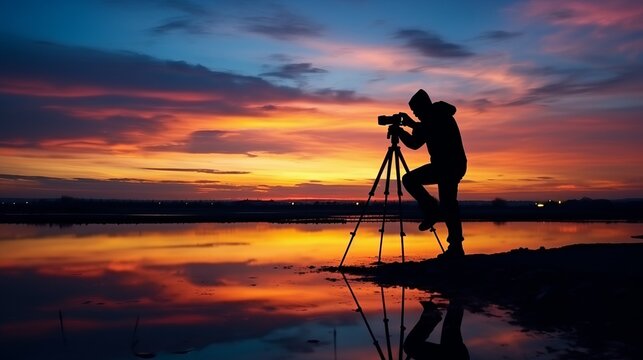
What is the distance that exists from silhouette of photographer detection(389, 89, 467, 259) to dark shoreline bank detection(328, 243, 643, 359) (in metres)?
0.76

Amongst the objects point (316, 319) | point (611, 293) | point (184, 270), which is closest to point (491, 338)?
point (316, 319)

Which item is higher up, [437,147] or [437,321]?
[437,147]

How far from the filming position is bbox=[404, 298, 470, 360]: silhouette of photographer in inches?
211

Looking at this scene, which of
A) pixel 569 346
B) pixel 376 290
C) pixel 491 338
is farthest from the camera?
pixel 376 290

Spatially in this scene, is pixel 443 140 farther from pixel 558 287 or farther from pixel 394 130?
pixel 558 287

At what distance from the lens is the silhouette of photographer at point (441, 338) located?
17.6ft

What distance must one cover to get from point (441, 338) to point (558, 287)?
2905 millimetres

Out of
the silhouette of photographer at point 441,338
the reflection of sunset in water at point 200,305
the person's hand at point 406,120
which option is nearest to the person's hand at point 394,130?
the person's hand at point 406,120

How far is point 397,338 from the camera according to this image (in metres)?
6.08

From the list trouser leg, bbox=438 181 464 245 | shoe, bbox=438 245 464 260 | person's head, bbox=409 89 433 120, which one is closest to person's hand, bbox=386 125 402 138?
person's head, bbox=409 89 433 120

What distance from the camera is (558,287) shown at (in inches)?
317

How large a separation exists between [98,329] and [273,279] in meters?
4.40

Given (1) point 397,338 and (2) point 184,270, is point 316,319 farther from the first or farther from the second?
(2) point 184,270

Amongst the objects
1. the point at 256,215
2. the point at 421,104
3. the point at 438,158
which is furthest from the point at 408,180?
the point at 256,215
